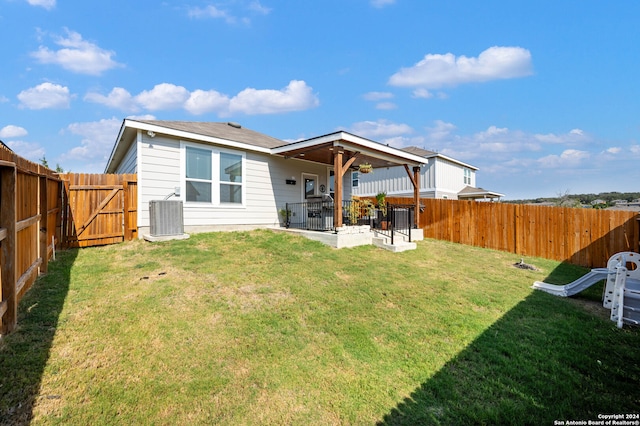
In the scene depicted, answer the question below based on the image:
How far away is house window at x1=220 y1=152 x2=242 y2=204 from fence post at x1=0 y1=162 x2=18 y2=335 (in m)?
6.03

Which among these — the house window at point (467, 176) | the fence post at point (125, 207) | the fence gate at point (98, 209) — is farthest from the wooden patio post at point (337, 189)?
the house window at point (467, 176)

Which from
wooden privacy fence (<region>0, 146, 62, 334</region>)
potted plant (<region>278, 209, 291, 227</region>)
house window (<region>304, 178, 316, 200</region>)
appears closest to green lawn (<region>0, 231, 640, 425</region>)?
wooden privacy fence (<region>0, 146, 62, 334</region>)

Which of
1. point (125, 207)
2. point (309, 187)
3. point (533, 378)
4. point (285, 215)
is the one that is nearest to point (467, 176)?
point (309, 187)

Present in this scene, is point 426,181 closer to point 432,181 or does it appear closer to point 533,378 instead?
point 432,181

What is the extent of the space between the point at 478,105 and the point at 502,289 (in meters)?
11.3

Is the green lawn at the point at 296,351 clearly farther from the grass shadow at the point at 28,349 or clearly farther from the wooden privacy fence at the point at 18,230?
the wooden privacy fence at the point at 18,230

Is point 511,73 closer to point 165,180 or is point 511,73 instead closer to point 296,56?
point 296,56

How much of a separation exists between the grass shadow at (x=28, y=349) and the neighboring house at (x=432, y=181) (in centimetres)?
1748

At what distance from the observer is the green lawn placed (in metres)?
2.18

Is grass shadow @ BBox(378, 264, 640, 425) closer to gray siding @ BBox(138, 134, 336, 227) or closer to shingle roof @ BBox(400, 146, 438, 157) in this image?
gray siding @ BBox(138, 134, 336, 227)

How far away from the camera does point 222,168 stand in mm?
8758

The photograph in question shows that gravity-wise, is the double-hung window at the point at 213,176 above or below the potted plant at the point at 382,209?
above

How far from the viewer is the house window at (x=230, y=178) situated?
8.78m

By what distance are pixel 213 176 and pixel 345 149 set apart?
4.19 m
